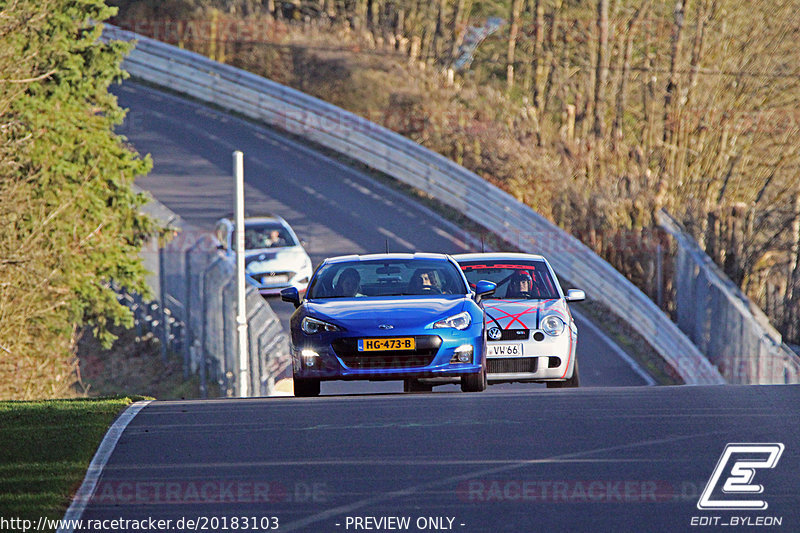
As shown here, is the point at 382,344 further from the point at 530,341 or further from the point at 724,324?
the point at 724,324

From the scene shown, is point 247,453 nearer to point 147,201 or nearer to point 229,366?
point 229,366

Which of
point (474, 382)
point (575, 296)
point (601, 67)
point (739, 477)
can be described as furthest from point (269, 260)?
point (739, 477)

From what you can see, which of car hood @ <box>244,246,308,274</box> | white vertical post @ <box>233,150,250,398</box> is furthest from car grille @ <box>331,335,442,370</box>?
car hood @ <box>244,246,308,274</box>

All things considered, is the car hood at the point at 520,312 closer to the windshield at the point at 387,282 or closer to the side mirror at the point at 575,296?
the side mirror at the point at 575,296

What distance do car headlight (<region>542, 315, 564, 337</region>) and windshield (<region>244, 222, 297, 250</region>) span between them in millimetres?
13897

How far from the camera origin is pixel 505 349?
1455 cm

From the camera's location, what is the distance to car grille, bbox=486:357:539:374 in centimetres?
1458

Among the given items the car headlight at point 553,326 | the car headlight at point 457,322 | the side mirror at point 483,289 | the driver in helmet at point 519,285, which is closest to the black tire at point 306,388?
the car headlight at point 457,322

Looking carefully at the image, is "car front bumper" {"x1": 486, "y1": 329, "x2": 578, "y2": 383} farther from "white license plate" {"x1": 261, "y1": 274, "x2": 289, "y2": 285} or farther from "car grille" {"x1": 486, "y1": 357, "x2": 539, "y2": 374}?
"white license plate" {"x1": 261, "y1": 274, "x2": 289, "y2": 285}

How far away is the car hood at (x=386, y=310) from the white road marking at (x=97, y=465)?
2219mm

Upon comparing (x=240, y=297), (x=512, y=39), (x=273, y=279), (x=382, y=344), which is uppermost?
(x=512, y=39)

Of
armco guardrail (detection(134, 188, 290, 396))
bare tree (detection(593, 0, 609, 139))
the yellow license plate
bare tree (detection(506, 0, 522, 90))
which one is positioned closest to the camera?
the yellow license plate

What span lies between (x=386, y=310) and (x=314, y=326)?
777 mm

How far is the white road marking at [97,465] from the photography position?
26.9 ft
